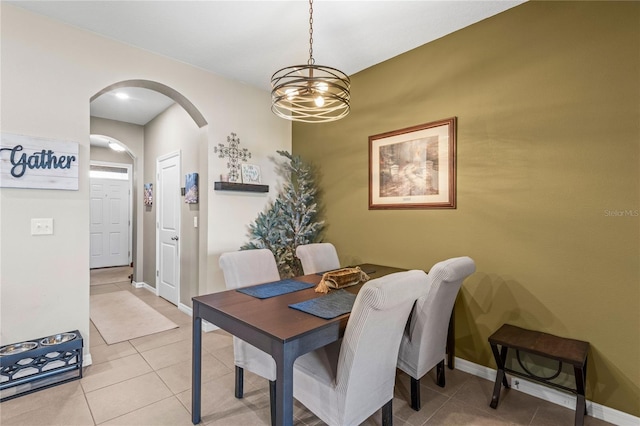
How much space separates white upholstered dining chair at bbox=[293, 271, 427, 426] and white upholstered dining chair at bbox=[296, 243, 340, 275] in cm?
121

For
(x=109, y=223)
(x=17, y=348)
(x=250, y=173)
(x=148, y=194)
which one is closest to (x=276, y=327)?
(x=17, y=348)

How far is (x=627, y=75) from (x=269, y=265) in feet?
8.82

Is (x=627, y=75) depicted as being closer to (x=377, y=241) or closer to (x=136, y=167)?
(x=377, y=241)

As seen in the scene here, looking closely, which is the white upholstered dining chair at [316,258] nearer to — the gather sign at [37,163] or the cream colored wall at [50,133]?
the cream colored wall at [50,133]

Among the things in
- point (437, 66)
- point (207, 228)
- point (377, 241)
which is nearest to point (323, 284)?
point (377, 241)

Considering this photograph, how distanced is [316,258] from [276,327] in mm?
1482

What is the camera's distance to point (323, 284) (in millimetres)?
2090

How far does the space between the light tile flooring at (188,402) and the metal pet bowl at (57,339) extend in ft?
1.04

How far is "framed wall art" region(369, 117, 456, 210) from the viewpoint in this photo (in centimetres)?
266

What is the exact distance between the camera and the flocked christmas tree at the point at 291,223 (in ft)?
11.5

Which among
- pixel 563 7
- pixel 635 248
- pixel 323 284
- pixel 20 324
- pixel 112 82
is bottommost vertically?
pixel 20 324

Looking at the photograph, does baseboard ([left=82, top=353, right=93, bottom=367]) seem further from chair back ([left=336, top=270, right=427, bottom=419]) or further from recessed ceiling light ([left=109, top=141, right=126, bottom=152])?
recessed ceiling light ([left=109, top=141, right=126, bottom=152])

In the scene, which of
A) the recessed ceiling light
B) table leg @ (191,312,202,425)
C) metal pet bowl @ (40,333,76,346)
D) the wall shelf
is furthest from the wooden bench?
the recessed ceiling light

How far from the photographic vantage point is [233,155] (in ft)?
11.7
